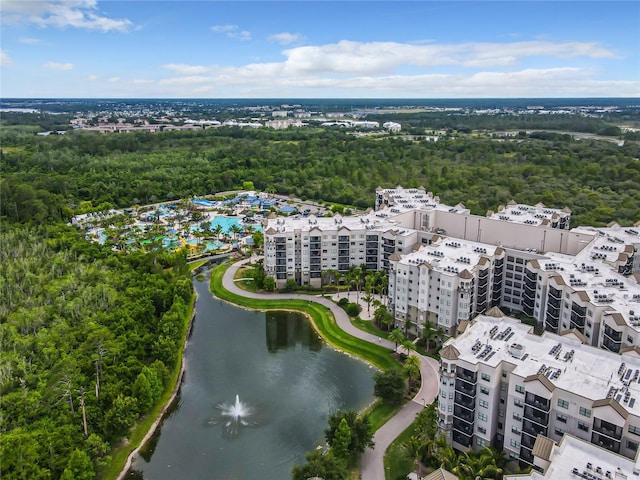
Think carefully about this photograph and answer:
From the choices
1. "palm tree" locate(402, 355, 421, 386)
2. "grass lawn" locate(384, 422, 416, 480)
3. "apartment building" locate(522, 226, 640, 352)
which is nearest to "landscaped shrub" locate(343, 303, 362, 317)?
"palm tree" locate(402, 355, 421, 386)

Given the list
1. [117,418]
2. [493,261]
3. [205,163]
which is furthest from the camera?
[205,163]

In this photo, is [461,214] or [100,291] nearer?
[100,291]

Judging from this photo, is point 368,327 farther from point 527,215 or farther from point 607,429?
point 527,215

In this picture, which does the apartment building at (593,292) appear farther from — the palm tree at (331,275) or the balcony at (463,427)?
the palm tree at (331,275)

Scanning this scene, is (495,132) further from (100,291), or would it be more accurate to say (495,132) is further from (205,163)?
(100,291)

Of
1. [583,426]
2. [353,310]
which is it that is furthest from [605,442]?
[353,310]

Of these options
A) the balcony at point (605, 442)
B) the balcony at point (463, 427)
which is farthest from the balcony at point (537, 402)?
the balcony at point (463, 427)

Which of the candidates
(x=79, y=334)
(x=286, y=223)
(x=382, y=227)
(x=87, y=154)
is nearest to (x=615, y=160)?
(x=382, y=227)
